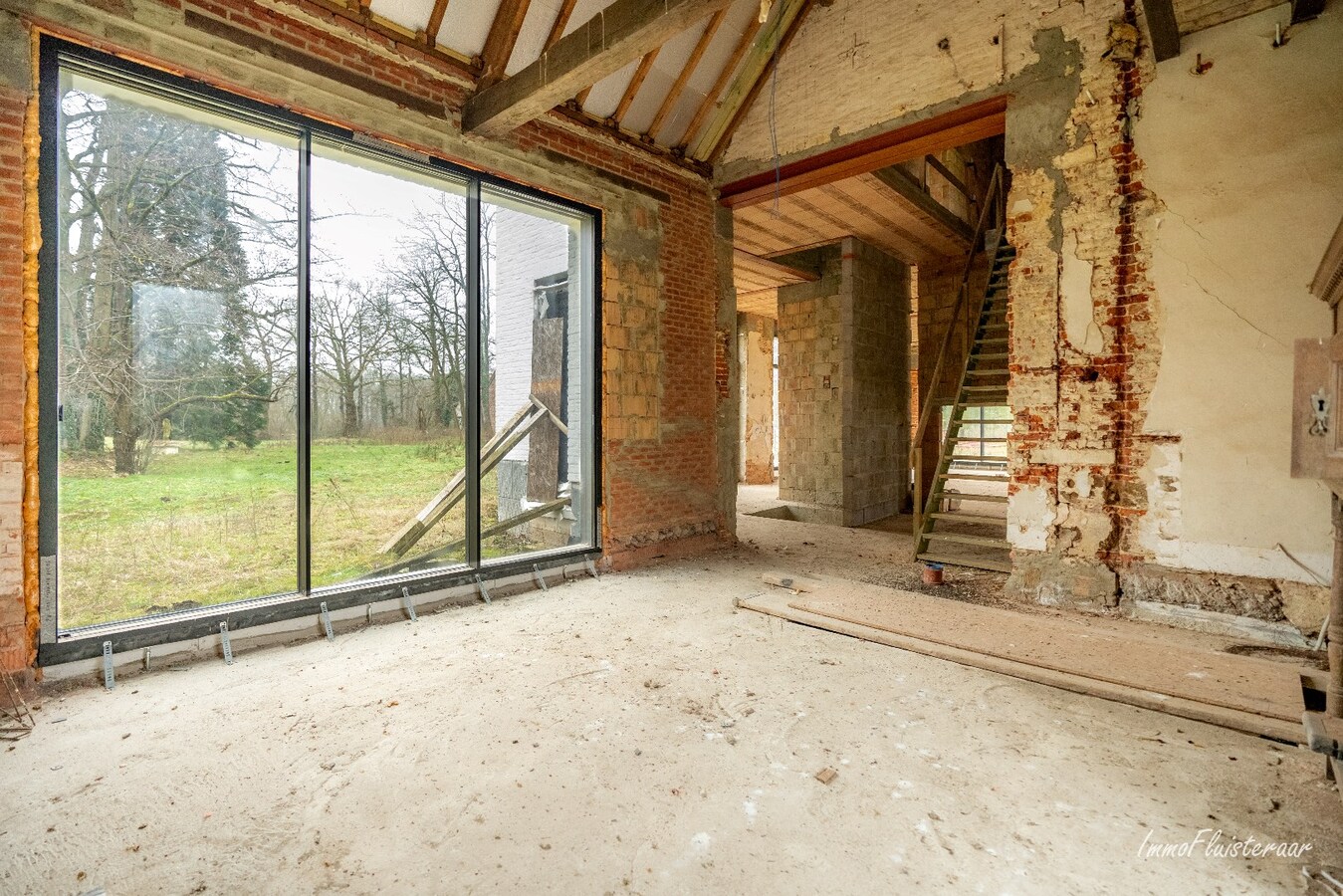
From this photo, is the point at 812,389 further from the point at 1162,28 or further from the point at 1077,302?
the point at 1162,28

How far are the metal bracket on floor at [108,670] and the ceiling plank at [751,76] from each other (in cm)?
581

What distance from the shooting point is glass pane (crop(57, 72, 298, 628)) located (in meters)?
3.12

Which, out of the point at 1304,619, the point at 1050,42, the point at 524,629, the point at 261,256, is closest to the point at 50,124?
the point at 261,256

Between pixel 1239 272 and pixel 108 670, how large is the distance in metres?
6.74

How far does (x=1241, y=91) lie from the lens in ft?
11.8

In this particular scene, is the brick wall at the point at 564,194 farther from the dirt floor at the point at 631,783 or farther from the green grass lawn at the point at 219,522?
the dirt floor at the point at 631,783

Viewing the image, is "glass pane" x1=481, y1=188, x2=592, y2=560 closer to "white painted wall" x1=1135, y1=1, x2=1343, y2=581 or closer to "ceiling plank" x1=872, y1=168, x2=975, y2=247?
"ceiling plank" x1=872, y1=168, x2=975, y2=247

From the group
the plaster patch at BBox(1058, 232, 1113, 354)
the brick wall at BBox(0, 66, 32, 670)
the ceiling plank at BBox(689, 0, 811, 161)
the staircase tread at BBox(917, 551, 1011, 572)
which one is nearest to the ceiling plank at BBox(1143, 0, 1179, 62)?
the plaster patch at BBox(1058, 232, 1113, 354)

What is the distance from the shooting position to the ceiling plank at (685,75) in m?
4.99

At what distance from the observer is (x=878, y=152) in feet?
16.9

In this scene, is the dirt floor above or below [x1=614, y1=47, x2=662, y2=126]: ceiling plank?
below

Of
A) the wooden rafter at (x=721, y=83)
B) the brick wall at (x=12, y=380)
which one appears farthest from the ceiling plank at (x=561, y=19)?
the brick wall at (x=12, y=380)

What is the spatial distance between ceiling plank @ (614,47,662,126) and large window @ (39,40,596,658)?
95 centimetres

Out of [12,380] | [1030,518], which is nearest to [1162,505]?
[1030,518]
